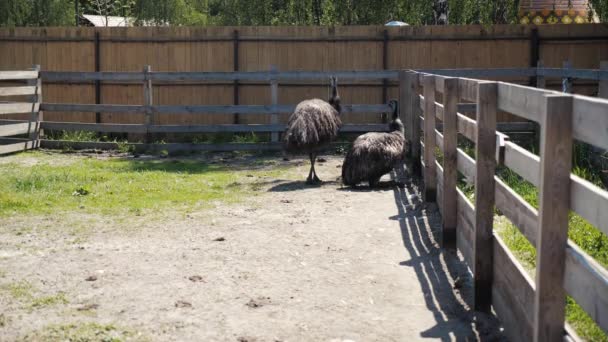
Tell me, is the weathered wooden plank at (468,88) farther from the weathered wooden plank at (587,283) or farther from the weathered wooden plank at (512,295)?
the weathered wooden plank at (587,283)

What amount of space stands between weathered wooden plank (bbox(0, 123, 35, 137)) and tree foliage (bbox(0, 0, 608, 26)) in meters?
10.8

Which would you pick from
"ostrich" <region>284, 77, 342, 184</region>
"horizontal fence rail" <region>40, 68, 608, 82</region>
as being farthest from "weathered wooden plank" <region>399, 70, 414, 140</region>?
"ostrich" <region>284, 77, 342, 184</region>

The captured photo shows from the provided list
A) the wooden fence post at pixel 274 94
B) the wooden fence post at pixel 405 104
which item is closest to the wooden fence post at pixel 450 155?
the wooden fence post at pixel 405 104

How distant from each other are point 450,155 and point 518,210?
2.40 metres

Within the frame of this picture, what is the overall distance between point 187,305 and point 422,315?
1643 mm

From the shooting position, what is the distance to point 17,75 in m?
15.4

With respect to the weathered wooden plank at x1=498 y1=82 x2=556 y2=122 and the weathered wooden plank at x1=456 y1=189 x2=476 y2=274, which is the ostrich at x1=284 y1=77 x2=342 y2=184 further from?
the weathered wooden plank at x1=498 y1=82 x2=556 y2=122

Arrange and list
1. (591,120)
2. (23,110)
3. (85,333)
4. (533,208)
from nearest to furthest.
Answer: (591,120)
(533,208)
(85,333)
(23,110)

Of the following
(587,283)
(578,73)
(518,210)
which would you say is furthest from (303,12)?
(587,283)

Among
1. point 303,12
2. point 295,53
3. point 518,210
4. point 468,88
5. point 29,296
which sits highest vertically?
point 303,12

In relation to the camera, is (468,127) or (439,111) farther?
(439,111)

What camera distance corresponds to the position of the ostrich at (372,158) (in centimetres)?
1080

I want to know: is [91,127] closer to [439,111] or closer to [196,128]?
[196,128]

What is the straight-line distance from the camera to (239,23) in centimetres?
2933
